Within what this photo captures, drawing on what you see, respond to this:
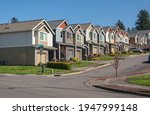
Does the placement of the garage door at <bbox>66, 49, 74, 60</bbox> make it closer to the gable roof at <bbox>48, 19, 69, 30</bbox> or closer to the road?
the gable roof at <bbox>48, 19, 69, 30</bbox>

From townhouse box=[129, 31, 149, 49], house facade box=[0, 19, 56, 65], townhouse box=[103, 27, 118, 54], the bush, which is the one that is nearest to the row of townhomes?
house facade box=[0, 19, 56, 65]

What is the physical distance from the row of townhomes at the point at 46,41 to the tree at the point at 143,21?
95181 millimetres

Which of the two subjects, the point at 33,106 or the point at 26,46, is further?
the point at 26,46

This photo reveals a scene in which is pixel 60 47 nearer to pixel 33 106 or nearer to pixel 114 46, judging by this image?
pixel 114 46

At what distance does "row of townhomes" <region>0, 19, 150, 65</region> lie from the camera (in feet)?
170

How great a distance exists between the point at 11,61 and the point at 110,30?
38.1m

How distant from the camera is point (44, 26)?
178 ft

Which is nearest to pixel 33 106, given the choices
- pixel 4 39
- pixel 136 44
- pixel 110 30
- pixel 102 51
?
pixel 4 39

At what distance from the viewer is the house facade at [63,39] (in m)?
58.6

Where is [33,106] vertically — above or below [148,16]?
below

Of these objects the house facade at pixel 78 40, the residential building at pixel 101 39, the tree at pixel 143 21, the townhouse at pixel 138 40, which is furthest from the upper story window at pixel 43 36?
the tree at pixel 143 21

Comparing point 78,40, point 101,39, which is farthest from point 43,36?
point 101,39

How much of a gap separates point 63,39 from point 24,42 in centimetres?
985

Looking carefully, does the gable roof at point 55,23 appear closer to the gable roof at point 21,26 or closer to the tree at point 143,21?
the gable roof at point 21,26
